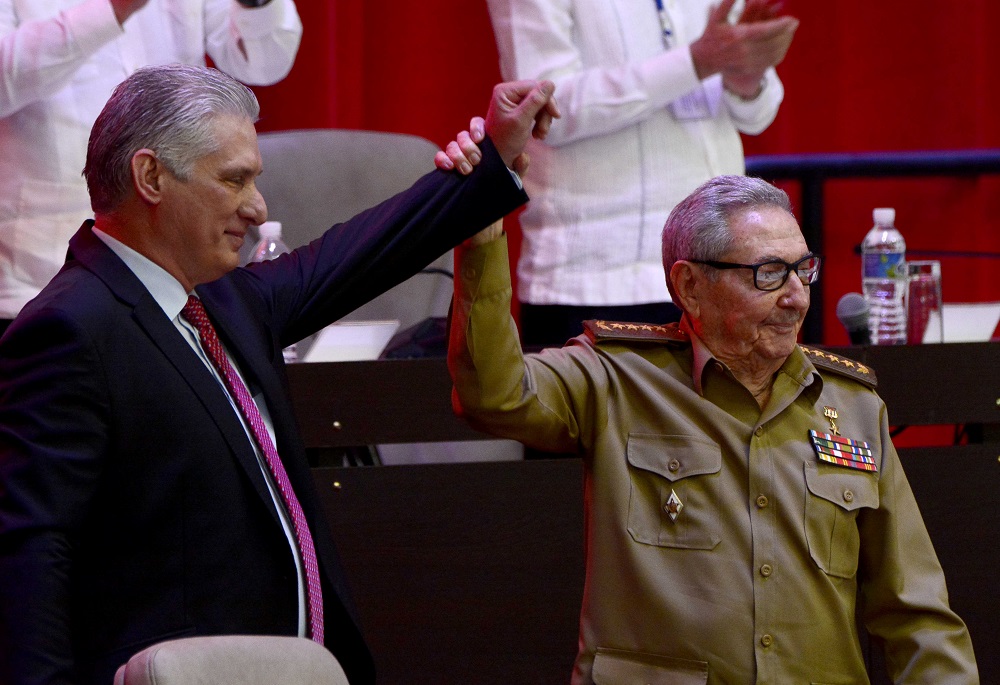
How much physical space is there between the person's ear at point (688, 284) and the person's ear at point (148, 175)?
→ 0.80m

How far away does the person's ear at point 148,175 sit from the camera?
1517 mm

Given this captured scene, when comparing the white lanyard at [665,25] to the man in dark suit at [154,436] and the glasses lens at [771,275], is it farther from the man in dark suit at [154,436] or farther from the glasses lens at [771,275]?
the man in dark suit at [154,436]

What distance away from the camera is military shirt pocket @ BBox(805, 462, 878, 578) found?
186cm

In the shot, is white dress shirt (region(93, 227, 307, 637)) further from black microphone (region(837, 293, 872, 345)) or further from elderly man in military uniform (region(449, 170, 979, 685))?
black microphone (region(837, 293, 872, 345))

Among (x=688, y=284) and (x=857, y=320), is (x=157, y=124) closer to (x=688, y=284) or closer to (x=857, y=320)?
(x=688, y=284)

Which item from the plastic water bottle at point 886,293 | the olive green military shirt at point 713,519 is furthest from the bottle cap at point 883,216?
the olive green military shirt at point 713,519

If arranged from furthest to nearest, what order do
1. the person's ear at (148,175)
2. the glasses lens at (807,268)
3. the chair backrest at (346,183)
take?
the chair backrest at (346,183) < the glasses lens at (807,268) < the person's ear at (148,175)

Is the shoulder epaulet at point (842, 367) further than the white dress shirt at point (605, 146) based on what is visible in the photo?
No

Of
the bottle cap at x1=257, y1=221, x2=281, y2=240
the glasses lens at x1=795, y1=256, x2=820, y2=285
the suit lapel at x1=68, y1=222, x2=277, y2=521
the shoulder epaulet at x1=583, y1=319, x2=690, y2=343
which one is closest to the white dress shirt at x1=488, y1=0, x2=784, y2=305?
the bottle cap at x1=257, y1=221, x2=281, y2=240

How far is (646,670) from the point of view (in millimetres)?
1814

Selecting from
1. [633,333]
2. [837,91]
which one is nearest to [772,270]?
[633,333]

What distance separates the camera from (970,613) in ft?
8.24

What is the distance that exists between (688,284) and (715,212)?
11cm

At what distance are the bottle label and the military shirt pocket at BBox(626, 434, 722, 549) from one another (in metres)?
1.09
